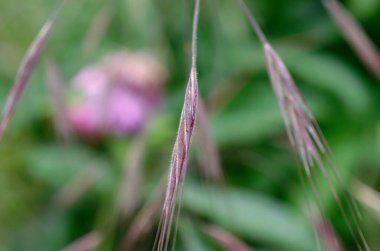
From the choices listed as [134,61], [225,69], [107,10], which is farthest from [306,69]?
[107,10]

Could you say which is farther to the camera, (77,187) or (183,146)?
(77,187)

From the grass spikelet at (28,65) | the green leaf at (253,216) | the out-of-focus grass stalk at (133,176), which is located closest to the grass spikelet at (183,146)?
the grass spikelet at (28,65)

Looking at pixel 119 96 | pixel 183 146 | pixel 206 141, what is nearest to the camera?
pixel 183 146

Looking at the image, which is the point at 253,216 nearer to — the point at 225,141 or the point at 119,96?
the point at 225,141

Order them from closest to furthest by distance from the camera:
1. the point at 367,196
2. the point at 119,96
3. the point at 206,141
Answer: the point at 206,141 < the point at 367,196 < the point at 119,96

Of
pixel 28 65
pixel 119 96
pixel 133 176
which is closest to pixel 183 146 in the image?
pixel 28 65

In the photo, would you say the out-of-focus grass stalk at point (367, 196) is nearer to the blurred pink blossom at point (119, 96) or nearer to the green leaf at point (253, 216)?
the green leaf at point (253, 216)
